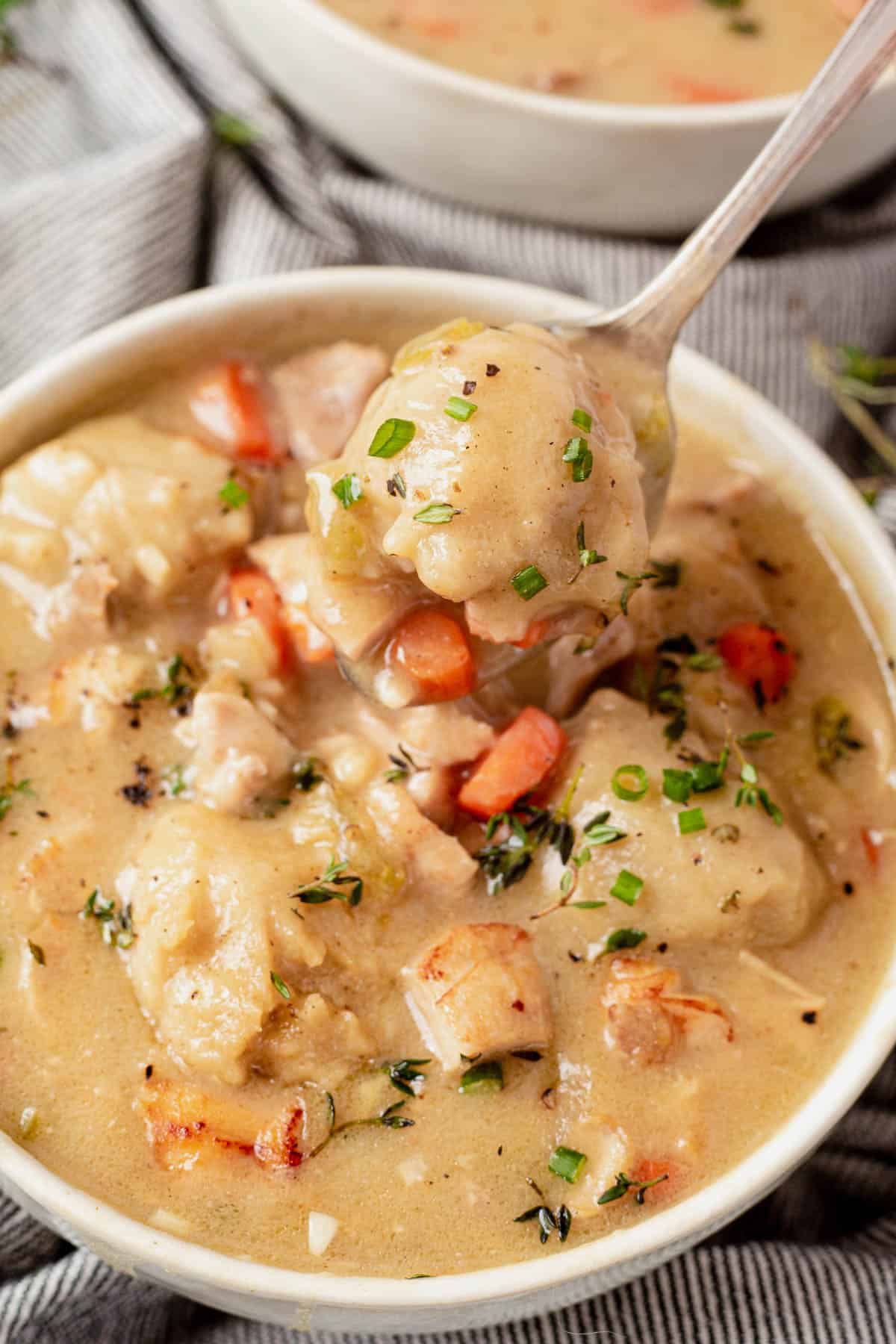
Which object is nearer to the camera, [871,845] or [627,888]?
[627,888]

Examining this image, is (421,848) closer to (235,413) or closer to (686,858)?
(686,858)

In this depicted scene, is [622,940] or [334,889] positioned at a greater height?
[334,889]

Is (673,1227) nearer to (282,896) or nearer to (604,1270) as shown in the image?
(604,1270)

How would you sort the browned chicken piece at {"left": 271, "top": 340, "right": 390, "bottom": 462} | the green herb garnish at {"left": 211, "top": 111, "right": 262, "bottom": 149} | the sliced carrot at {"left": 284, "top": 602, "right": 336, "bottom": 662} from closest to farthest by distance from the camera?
the sliced carrot at {"left": 284, "top": 602, "right": 336, "bottom": 662} < the browned chicken piece at {"left": 271, "top": 340, "right": 390, "bottom": 462} < the green herb garnish at {"left": 211, "top": 111, "right": 262, "bottom": 149}

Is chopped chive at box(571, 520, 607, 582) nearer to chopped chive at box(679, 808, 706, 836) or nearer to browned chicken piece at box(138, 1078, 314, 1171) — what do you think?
chopped chive at box(679, 808, 706, 836)

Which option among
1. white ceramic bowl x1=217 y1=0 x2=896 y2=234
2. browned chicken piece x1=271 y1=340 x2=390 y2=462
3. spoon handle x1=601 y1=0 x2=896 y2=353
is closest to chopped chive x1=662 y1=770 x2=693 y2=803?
spoon handle x1=601 y1=0 x2=896 y2=353

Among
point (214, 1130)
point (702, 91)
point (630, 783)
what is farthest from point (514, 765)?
point (702, 91)
